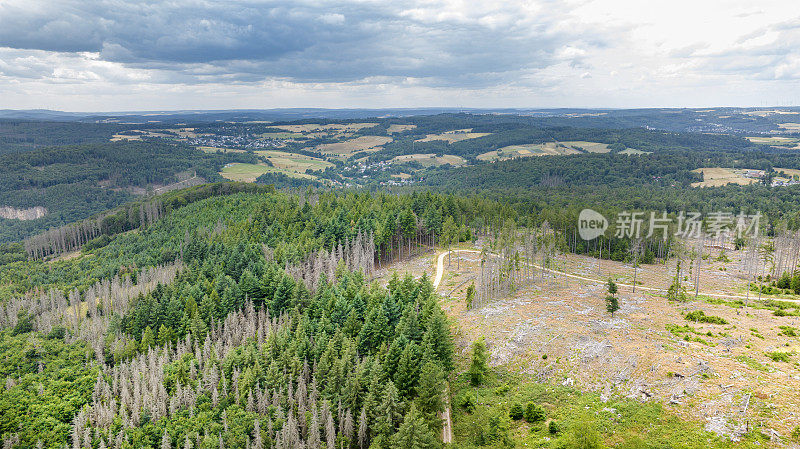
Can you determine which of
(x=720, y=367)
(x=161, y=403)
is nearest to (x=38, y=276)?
(x=161, y=403)

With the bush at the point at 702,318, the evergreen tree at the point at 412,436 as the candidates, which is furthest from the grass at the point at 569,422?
the bush at the point at 702,318

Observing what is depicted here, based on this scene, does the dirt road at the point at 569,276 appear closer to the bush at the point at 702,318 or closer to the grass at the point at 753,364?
the bush at the point at 702,318

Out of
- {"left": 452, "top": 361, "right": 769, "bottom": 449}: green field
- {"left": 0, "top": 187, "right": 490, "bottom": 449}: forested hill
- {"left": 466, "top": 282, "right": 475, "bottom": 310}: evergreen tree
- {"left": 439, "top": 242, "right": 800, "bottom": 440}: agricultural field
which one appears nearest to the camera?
{"left": 452, "top": 361, "right": 769, "bottom": 449}: green field

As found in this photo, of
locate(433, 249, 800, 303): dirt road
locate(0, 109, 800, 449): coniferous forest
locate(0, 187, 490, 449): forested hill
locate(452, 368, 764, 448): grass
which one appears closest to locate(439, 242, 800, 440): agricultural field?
locate(433, 249, 800, 303): dirt road

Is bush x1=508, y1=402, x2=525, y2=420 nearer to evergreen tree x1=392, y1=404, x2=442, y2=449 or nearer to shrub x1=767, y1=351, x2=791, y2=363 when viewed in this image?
evergreen tree x1=392, y1=404, x2=442, y2=449

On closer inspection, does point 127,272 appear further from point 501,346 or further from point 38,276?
point 501,346

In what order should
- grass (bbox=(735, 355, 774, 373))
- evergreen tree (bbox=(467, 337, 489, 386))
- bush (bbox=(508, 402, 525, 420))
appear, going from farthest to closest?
evergreen tree (bbox=(467, 337, 489, 386)) < grass (bbox=(735, 355, 774, 373)) < bush (bbox=(508, 402, 525, 420))
